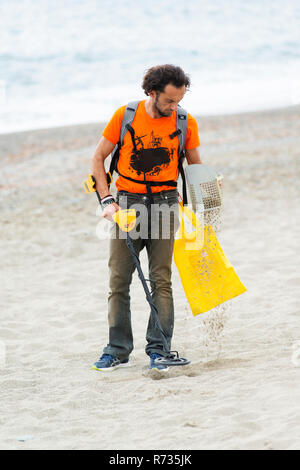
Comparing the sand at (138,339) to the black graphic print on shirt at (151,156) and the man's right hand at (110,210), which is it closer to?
the man's right hand at (110,210)

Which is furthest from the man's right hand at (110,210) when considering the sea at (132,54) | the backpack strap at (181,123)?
the sea at (132,54)

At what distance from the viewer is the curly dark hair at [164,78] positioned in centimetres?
334

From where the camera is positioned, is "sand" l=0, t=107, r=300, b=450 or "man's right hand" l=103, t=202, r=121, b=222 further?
"man's right hand" l=103, t=202, r=121, b=222

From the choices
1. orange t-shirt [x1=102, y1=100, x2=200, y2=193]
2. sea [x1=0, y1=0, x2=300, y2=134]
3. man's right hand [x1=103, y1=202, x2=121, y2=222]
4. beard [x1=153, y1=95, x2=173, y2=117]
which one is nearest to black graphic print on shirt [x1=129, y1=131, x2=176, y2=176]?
orange t-shirt [x1=102, y1=100, x2=200, y2=193]

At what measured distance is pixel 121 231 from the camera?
3.65 m

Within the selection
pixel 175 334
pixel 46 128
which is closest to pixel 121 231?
pixel 175 334

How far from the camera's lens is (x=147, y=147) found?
3494 millimetres

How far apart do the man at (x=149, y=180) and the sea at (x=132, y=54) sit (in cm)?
1167

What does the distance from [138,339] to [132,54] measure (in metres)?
22.9

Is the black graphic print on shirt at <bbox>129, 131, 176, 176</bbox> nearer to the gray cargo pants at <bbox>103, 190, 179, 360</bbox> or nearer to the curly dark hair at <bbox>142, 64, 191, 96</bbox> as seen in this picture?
the gray cargo pants at <bbox>103, 190, 179, 360</bbox>

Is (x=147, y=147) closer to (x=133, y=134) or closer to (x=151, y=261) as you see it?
(x=133, y=134)

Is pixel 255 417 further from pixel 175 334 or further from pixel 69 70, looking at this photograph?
pixel 69 70

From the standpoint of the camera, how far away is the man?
3.40 meters

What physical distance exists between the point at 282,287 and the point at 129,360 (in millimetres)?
1837
